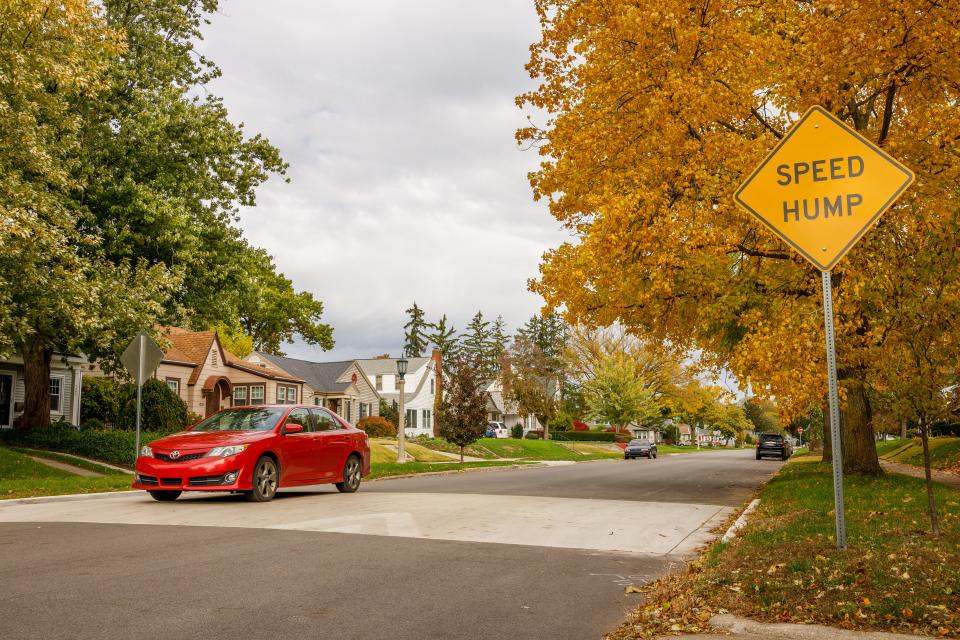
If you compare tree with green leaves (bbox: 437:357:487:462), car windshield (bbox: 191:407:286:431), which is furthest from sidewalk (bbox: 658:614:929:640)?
tree with green leaves (bbox: 437:357:487:462)

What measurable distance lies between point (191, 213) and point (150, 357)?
842 centimetres

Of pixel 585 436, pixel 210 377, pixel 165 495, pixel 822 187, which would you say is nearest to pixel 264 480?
pixel 165 495

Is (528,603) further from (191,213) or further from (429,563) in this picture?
(191,213)

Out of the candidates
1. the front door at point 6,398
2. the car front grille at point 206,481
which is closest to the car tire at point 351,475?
the car front grille at point 206,481

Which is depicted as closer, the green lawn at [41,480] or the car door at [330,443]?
the car door at [330,443]

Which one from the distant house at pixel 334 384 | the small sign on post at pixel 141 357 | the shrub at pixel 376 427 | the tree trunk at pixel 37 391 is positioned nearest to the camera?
the small sign on post at pixel 141 357

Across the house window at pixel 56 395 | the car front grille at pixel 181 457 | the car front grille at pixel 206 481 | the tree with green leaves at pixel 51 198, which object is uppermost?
the tree with green leaves at pixel 51 198

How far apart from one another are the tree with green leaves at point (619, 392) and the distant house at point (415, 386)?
13.9 metres

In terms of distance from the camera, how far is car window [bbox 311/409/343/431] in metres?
14.8

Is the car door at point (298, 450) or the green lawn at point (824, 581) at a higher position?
the car door at point (298, 450)

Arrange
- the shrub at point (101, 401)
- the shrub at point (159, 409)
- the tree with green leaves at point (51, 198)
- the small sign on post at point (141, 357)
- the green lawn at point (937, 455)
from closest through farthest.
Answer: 1. the small sign on post at point (141, 357)
2. the tree with green leaves at point (51, 198)
3. the green lawn at point (937, 455)
4. the shrub at point (159, 409)
5. the shrub at point (101, 401)

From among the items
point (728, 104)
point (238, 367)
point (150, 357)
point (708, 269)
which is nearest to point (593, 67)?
point (728, 104)

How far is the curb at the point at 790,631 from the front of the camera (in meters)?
4.72

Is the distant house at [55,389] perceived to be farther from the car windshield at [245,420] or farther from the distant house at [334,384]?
the distant house at [334,384]
